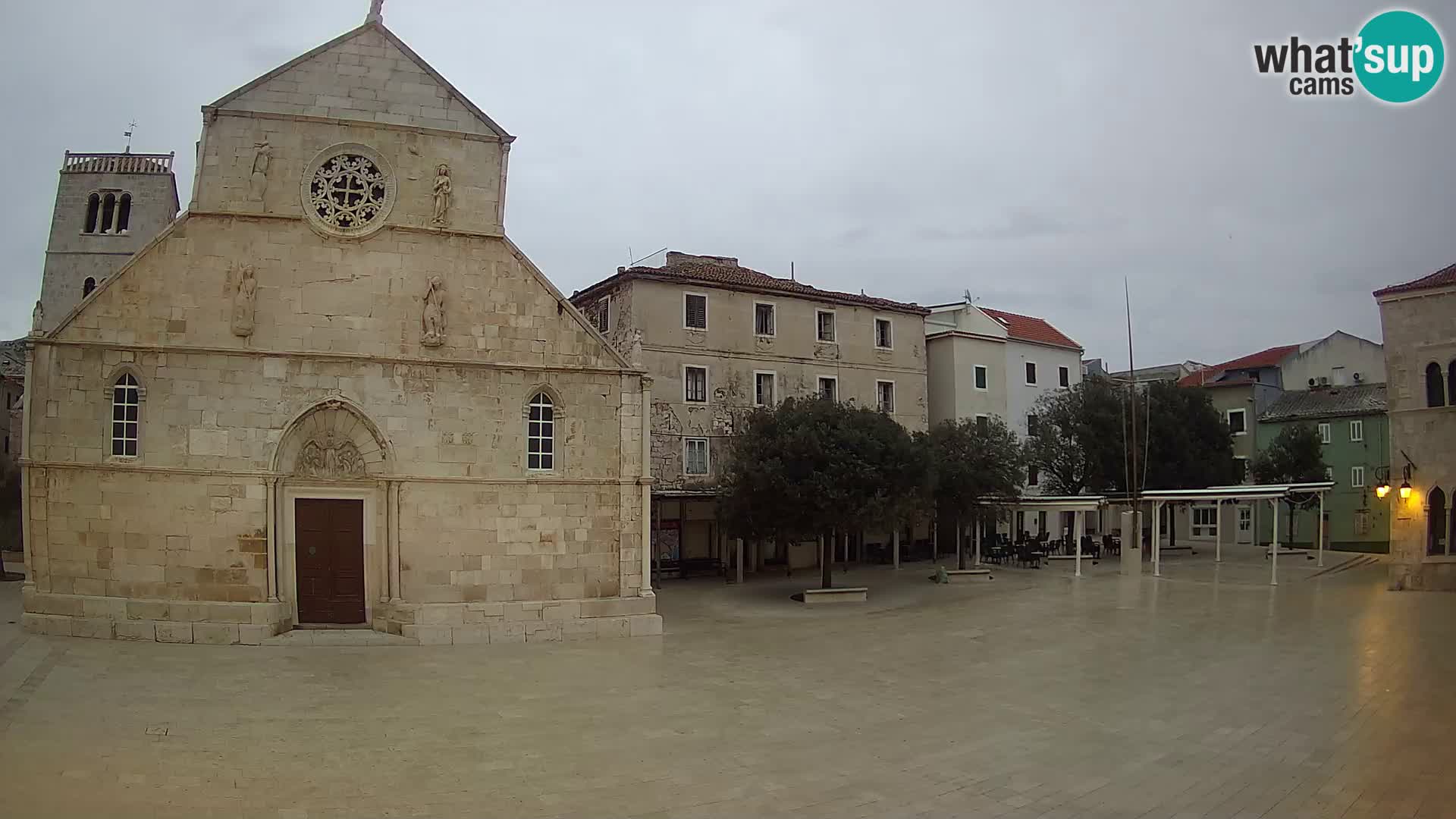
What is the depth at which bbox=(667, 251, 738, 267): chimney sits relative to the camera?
3684cm

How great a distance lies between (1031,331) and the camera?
4431cm

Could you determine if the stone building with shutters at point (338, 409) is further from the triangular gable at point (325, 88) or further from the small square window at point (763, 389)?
the small square window at point (763, 389)

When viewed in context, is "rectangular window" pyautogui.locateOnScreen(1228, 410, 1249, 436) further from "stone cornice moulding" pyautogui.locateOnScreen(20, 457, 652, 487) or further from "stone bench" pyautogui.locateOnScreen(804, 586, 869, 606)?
"stone cornice moulding" pyautogui.locateOnScreen(20, 457, 652, 487)

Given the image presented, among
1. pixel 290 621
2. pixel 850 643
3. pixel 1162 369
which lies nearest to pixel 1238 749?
pixel 850 643

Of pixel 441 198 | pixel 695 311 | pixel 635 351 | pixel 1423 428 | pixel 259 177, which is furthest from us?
pixel 695 311

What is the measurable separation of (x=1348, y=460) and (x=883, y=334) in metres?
24.9

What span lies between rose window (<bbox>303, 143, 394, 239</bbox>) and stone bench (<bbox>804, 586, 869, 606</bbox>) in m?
14.2

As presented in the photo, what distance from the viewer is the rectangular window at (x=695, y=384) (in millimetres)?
31312

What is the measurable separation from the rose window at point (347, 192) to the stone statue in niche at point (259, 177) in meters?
0.86

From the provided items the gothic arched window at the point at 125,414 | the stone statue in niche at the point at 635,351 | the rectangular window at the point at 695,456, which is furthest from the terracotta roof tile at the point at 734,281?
the gothic arched window at the point at 125,414

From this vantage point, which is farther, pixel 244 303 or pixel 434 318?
pixel 434 318

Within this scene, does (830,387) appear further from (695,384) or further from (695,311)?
(695,311)

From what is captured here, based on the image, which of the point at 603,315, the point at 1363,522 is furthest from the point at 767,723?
the point at 1363,522

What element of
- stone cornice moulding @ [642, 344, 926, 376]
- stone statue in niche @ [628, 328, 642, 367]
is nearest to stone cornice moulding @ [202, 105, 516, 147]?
stone statue in niche @ [628, 328, 642, 367]
